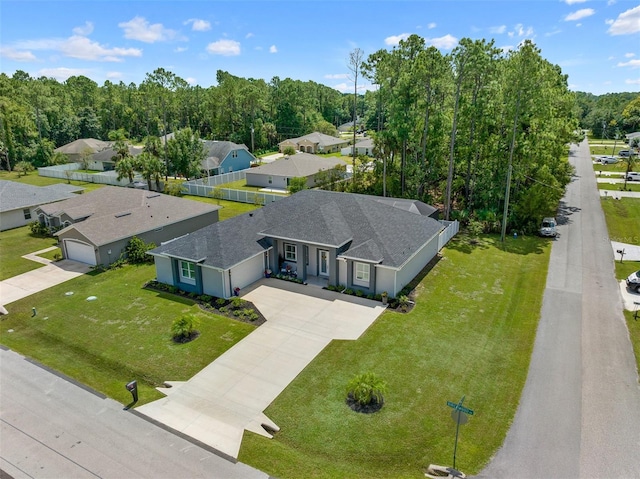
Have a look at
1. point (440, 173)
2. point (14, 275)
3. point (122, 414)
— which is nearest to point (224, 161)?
point (440, 173)

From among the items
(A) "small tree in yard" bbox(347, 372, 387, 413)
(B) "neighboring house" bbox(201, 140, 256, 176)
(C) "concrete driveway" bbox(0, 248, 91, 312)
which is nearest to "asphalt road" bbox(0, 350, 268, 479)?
(A) "small tree in yard" bbox(347, 372, 387, 413)

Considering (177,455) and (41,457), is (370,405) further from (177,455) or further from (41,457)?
(41,457)

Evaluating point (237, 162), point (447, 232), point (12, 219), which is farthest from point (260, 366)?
point (237, 162)

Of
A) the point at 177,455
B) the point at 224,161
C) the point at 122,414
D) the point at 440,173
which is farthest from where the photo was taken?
the point at 224,161

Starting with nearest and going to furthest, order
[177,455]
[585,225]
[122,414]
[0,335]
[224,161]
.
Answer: [177,455], [122,414], [0,335], [585,225], [224,161]

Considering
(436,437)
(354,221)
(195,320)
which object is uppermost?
(354,221)

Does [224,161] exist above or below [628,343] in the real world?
above

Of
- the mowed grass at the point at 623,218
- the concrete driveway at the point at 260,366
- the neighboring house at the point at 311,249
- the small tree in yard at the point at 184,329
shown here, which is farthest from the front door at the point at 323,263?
the mowed grass at the point at 623,218
